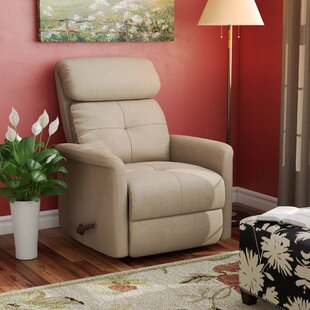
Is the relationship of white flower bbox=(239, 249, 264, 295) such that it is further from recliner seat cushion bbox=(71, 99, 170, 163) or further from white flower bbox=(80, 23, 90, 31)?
white flower bbox=(80, 23, 90, 31)

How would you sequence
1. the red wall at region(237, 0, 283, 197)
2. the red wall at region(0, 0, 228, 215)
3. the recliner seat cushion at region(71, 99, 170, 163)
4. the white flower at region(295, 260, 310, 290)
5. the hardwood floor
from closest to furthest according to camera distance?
the white flower at region(295, 260, 310, 290) → the hardwood floor → the recliner seat cushion at region(71, 99, 170, 163) → the red wall at region(0, 0, 228, 215) → the red wall at region(237, 0, 283, 197)

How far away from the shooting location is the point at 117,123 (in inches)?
168

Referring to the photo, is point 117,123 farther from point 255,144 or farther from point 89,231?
point 255,144

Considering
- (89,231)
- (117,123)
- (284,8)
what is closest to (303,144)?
(284,8)

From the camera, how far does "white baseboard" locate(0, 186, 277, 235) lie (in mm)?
4395

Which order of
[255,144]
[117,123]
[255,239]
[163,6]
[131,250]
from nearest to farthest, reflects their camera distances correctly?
[255,239]
[131,250]
[117,123]
[163,6]
[255,144]

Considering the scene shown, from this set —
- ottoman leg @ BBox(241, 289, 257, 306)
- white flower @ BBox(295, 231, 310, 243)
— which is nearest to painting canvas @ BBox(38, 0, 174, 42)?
ottoman leg @ BBox(241, 289, 257, 306)

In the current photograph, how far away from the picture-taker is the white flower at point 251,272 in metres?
3.11

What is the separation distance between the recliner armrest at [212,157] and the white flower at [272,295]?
1.06m

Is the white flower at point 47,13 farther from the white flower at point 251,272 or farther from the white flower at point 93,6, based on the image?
the white flower at point 251,272

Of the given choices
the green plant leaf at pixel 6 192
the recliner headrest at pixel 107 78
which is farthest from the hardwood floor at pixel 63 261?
the recliner headrest at pixel 107 78

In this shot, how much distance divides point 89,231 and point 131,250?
311 millimetres

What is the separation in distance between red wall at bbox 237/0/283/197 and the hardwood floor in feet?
2.55

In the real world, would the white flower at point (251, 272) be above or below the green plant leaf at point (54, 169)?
below
